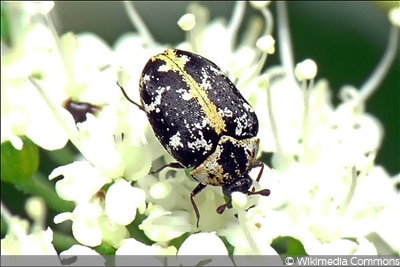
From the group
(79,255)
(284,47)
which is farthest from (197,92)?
(284,47)

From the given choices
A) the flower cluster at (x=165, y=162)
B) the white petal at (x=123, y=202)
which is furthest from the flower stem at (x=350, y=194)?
the white petal at (x=123, y=202)

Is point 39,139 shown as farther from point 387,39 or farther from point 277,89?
point 387,39

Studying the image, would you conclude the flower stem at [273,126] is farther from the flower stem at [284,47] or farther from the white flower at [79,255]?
the white flower at [79,255]

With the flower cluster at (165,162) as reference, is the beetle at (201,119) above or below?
above

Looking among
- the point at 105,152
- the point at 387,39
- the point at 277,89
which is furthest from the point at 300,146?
the point at 387,39

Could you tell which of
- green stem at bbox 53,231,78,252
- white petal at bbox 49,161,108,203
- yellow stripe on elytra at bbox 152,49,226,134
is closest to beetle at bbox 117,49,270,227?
yellow stripe on elytra at bbox 152,49,226,134

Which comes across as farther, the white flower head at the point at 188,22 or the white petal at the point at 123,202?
the white flower head at the point at 188,22
